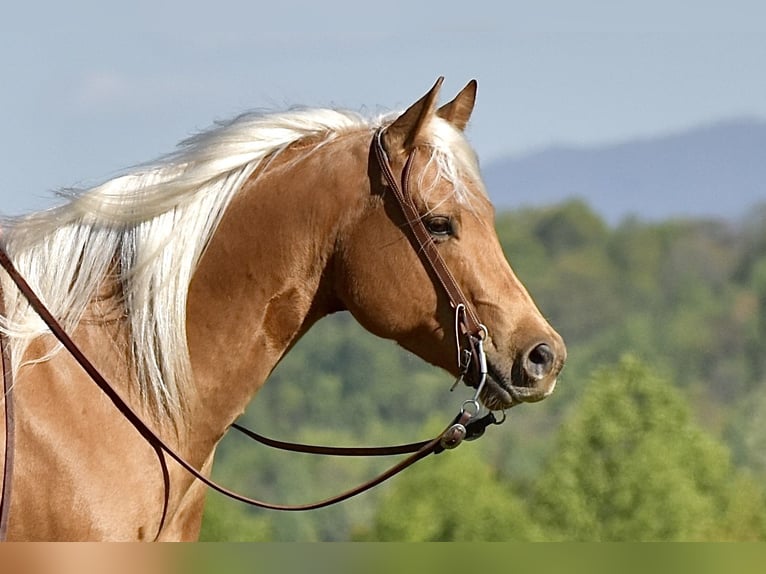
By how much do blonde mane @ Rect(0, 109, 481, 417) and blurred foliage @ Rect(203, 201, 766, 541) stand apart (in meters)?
1.07

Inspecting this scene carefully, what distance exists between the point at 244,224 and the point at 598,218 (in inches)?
5760

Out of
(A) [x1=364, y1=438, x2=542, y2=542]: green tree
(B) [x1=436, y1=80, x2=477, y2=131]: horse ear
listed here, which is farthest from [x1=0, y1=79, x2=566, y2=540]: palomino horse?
(A) [x1=364, y1=438, x2=542, y2=542]: green tree

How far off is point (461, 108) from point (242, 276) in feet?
3.77

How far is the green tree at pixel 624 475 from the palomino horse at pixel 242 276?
3055 cm

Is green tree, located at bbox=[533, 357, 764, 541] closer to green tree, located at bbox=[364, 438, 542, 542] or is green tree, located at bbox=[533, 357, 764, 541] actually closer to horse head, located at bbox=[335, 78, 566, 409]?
green tree, located at bbox=[364, 438, 542, 542]

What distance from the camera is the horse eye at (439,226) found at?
16.4 feet

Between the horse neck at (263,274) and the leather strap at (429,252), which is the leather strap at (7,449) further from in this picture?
the leather strap at (429,252)

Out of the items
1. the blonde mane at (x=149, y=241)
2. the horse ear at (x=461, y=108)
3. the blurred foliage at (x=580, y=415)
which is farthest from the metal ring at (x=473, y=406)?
the horse ear at (x=461, y=108)

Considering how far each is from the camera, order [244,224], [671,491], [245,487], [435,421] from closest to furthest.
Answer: [244,224]
[671,491]
[435,421]
[245,487]

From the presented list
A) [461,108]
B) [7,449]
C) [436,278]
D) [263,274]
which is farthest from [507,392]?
[7,449]

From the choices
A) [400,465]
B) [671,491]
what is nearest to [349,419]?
[671,491]

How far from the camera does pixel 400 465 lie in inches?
208

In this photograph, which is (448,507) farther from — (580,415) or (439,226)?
(439,226)

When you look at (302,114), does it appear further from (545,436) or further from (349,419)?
(349,419)
